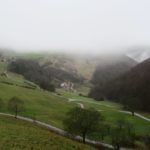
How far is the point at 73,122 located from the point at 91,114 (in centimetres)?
528

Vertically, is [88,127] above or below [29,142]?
below

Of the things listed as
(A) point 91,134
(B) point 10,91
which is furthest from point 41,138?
(B) point 10,91

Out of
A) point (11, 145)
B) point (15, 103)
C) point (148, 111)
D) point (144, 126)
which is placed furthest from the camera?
point (148, 111)

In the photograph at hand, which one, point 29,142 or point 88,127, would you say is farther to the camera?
point 88,127

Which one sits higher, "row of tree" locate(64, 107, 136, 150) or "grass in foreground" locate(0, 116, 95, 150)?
"grass in foreground" locate(0, 116, 95, 150)

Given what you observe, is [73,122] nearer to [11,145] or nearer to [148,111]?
[11,145]

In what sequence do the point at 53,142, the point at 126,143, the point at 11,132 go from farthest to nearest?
the point at 126,143
the point at 11,132
the point at 53,142

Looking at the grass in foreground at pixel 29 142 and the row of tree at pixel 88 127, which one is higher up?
the grass in foreground at pixel 29 142

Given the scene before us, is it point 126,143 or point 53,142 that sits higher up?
point 53,142

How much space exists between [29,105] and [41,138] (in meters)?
81.9

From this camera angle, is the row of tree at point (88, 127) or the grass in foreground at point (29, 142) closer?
the grass in foreground at point (29, 142)

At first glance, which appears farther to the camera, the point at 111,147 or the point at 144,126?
the point at 144,126

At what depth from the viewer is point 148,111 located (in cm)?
17150

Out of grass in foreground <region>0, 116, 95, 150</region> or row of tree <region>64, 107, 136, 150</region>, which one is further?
row of tree <region>64, 107, 136, 150</region>
